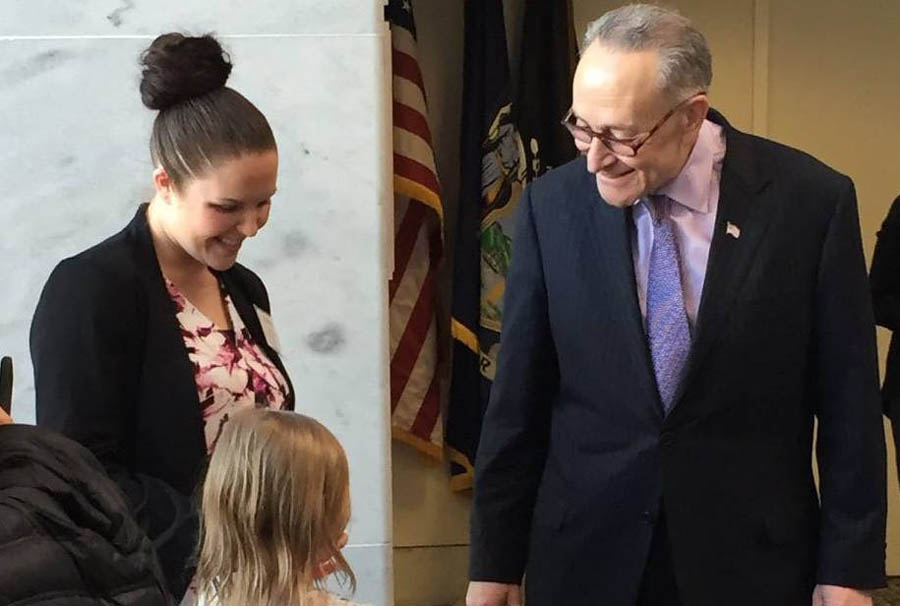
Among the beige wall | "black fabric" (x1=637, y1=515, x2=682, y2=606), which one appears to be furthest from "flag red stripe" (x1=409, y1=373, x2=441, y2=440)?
"black fabric" (x1=637, y1=515, x2=682, y2=606)

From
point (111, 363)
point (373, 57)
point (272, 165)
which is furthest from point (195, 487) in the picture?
point (373, 57)

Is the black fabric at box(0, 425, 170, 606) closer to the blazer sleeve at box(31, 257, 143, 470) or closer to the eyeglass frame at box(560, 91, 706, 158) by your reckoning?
the blazer sleeve at box(31, 257, 143, 470)

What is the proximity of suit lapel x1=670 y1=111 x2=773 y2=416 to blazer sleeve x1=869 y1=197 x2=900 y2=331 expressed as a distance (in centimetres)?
123

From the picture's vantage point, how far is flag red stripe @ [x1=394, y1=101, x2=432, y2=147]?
290 centimetres

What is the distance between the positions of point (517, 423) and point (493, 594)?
238 millimetres

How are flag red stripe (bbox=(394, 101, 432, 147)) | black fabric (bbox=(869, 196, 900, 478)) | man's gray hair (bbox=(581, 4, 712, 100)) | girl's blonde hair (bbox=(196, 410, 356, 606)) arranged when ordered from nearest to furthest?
girl's blonde hair (bbox=(196, 410, 356, 606))
man's gray hair (bbox=(581, 4, 712, 100))
black fabric (bbox=(869, 196, 900, 478))
flag red stripe (bbox=(394, 101, 432, 147))

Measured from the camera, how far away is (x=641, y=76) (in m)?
1.44

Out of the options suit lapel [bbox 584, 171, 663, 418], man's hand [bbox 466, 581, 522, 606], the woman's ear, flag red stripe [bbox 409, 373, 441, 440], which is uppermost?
the woman's ear

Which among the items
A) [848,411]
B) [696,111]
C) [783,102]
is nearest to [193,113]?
[696,111]

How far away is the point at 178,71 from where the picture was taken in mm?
1524

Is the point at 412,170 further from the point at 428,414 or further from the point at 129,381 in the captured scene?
the point at 129,381

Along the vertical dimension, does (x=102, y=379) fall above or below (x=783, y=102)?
below

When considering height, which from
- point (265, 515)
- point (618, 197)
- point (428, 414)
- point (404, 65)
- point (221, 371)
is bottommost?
point (428, 414)

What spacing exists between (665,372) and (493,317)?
1504 millimetres
